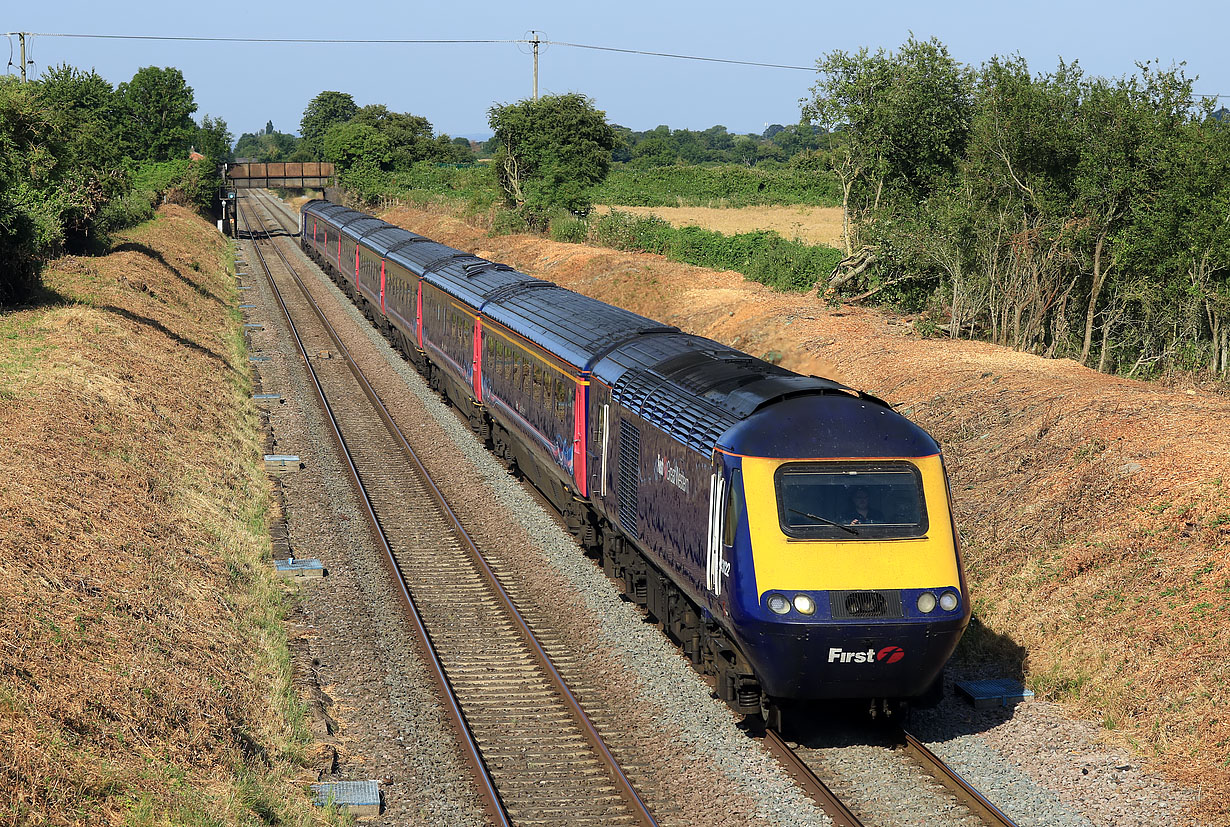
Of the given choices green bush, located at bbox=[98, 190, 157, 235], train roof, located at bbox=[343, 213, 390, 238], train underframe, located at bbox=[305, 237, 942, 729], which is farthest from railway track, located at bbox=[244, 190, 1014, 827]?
green bush, located at bbox=[98, 190, 157, 235]

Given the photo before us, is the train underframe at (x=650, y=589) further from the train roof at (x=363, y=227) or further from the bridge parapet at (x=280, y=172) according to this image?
the bridge parapet at (x=280, y=172)

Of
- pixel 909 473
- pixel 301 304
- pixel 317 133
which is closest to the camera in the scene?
pixel 909 473

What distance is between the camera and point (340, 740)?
10875mm

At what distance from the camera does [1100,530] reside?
1411 cm

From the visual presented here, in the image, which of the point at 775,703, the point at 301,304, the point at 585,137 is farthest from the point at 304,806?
the point at 585,137

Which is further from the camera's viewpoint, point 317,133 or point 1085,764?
point 317,133

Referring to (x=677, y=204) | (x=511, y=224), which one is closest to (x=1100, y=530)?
(x=511, y=224)

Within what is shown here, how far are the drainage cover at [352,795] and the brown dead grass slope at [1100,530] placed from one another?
23.1 ft

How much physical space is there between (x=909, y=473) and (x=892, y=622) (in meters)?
1.40

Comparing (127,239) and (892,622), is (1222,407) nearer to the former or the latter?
(892,622)

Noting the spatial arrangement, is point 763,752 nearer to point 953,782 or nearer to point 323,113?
point 953,782

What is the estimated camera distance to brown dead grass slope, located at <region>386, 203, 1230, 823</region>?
11.2 m

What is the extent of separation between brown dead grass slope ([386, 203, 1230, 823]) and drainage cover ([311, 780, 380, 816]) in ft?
23.1

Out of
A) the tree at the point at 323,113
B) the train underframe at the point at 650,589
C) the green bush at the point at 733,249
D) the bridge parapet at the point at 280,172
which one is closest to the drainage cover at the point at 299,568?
the train underframe at the point at 650,589
